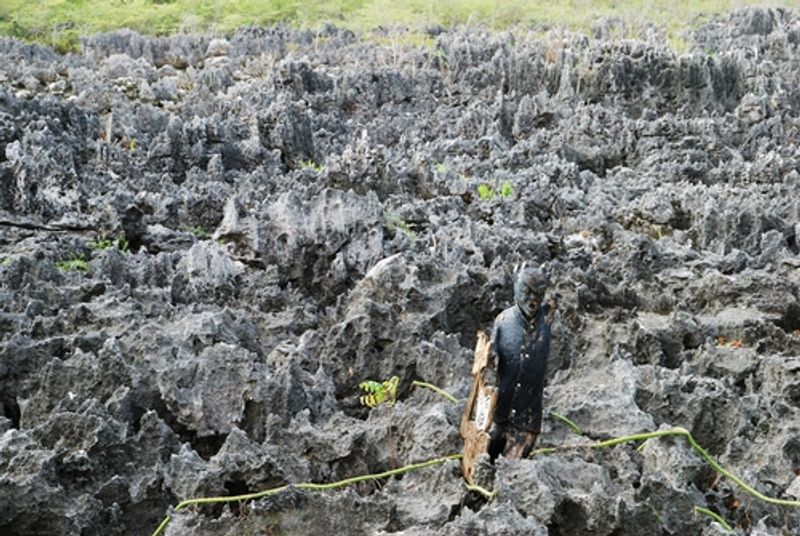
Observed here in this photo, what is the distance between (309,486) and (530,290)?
2.78 feet

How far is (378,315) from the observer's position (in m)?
3.97

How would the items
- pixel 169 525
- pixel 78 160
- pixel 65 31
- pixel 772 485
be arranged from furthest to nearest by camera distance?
pixel 65 31 < pixel 78 160 < pixel 772 485 < pixel 169 525

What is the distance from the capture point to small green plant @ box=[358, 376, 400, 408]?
11.7ft

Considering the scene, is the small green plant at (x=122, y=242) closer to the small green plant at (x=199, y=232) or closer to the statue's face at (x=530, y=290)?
the small green plant at (x=199, y=232)

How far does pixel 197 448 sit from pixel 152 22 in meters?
16.3

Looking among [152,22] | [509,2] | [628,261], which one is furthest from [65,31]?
[628,261]

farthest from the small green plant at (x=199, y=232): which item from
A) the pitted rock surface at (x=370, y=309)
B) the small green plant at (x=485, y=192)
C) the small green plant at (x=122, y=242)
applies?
the small green plant at (x=485, y=192)

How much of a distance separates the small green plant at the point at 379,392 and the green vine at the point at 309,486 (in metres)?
0.61

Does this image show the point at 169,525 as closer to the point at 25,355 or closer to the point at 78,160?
the point at 25,355

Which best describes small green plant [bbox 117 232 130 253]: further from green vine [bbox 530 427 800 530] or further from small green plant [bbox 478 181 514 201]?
green vine [bbox 530 427 800 530]

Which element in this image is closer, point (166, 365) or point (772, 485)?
point (772, 485)

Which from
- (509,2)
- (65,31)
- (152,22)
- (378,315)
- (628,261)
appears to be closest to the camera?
(378,315)

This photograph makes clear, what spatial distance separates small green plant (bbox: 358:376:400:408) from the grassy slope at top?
14425 mm

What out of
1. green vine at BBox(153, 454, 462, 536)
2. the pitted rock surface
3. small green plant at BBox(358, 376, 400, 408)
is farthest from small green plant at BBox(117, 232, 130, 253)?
green vine at BBox(153, 454, 462, 536)
